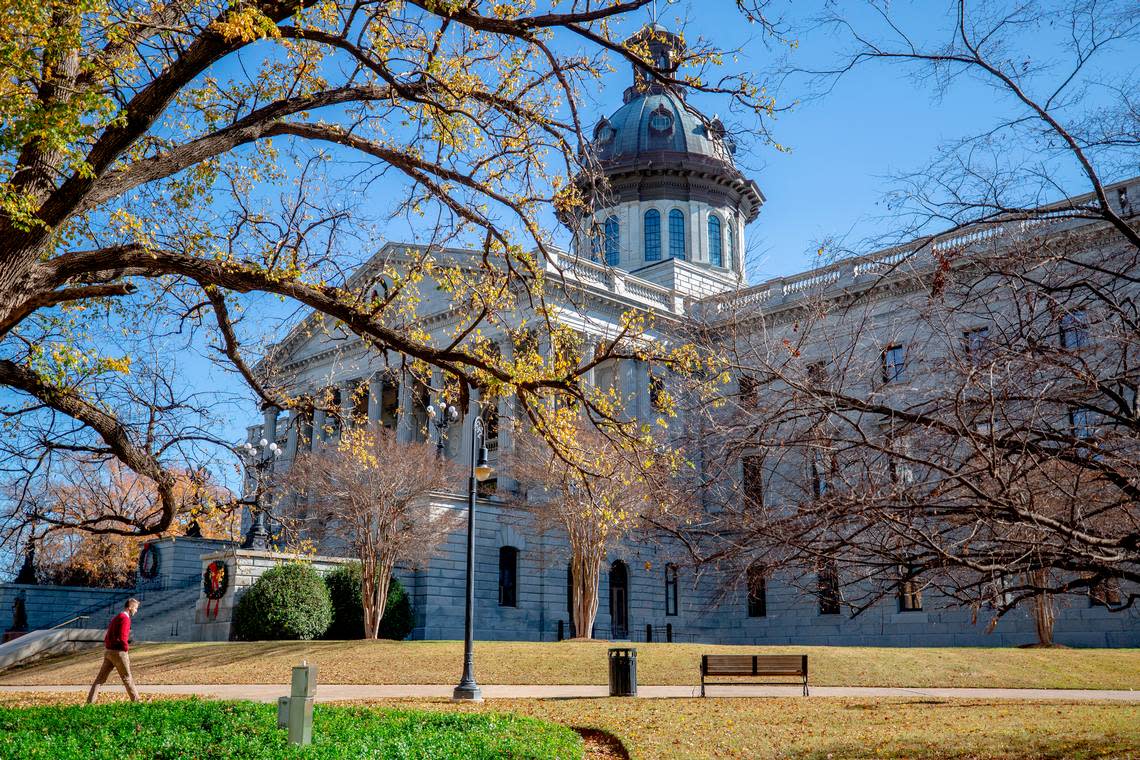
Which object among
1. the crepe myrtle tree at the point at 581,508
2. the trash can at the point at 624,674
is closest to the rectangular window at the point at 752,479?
the trash can at the point at 624,674

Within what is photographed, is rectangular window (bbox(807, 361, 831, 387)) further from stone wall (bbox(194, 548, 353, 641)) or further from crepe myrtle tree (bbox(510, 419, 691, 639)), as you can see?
stone wall (bbox(194, 548, 353, 641))

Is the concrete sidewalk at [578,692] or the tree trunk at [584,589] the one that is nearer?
the concrete sidewalk at [578,692]

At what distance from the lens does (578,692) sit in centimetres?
2019

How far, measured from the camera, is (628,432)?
12.7m

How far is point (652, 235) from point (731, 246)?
5371 mm

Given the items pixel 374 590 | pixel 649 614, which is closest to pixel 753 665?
pixel 374 590

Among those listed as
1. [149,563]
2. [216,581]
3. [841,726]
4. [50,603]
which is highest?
[149,563]

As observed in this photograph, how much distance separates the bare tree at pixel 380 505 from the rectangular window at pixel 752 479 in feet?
74.4

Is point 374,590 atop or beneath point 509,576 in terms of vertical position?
beneath

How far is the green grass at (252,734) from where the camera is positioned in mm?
9398

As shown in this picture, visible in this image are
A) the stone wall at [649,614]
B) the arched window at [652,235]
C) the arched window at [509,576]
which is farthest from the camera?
the arched window at [652,235]

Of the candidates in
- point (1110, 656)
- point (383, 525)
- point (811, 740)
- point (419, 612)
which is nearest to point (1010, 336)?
point (811, 740)

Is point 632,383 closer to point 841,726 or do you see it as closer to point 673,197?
point 673,197

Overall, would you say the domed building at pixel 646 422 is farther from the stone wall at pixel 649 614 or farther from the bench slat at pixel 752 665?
the bench slat at pixel 752 665
